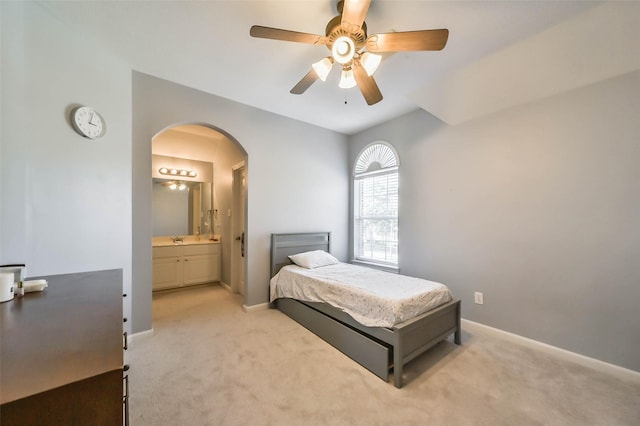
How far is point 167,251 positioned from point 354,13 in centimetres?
433

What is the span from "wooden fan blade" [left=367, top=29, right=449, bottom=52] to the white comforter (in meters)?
1.85

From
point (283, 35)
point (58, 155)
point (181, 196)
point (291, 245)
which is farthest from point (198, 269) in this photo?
point (283, 35)

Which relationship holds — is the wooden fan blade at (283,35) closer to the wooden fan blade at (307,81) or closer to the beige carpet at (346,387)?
the wooden fan blade at (307,81)

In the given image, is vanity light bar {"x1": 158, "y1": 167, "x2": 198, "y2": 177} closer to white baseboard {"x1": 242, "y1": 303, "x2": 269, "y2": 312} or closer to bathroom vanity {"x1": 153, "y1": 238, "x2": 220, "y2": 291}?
bathroom vanity {"x1": 153, "y1": 238, "x2": 220, "y2": 291}

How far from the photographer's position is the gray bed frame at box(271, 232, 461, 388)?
6.31 feet

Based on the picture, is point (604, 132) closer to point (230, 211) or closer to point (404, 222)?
point (404, 222)

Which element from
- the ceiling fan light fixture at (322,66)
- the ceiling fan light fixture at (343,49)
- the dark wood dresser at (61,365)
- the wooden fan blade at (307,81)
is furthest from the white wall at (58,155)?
the ceiling fan light fixture at (343,49)

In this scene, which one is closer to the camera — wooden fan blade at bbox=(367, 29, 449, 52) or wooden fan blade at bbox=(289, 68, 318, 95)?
wooden fan blade at bbox=(367, 29, 449, 52)

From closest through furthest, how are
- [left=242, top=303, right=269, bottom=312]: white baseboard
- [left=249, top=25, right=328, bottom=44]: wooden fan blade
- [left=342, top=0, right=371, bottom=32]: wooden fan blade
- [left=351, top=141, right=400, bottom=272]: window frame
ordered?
[left=342, top=0, right=371, bottom=32]: wooden fan blade < [left=249, top=25, right=328, bottom=44]: wooden fan blade < [left=242, top=303, right=269, bottom=312]: white baseboard < [left=351, top=141, right=400, bottom=272]: window frame

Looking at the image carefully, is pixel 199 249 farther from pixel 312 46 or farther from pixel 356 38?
pixel 356 38

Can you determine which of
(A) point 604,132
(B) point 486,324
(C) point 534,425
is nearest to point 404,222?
(B) point 486,324

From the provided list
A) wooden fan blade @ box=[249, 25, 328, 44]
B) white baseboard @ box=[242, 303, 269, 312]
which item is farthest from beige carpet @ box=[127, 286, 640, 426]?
wooden fan blade @ box=[249, 25, 328, 44]

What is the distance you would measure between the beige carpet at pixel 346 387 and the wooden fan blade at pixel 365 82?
228 cm

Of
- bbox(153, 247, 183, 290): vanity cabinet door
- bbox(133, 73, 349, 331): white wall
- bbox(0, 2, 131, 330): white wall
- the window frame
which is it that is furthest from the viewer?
bbox(153, 247, 183, 290): vanity cabinet door
